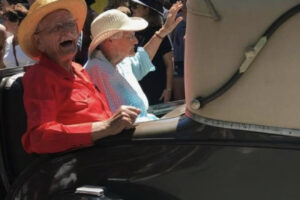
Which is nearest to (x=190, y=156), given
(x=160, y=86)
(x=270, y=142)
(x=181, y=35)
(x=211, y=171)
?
(x=211, y=171)

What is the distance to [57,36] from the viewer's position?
2.52 meters

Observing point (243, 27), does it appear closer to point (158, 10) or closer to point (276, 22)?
point (276, 22)

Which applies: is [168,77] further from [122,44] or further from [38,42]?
[38,42]

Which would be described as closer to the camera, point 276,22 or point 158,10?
point 276,22

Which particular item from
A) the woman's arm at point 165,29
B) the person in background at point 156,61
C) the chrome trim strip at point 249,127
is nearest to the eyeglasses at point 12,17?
the person in background at point 156,61

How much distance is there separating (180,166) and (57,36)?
0.99m

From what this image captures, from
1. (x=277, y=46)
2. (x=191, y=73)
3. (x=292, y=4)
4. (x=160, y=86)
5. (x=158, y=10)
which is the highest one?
(x=292, y=4)

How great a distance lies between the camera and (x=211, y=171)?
183 cm

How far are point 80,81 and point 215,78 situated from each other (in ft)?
3.10

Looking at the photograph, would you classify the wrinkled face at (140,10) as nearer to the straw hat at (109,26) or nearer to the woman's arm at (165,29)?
the woman's arm at (165,29)

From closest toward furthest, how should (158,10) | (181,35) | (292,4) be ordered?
1. (292,4)
2. (158,10)
3. (181,35)

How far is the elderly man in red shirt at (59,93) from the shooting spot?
2.15 meters

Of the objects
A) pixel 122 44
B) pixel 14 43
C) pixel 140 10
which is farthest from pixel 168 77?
pixel 122 44

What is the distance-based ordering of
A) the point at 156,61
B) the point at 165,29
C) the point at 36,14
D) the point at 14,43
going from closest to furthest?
the point at 36,14
the point at 165,29
the point at 14,43
the point at 156,61
